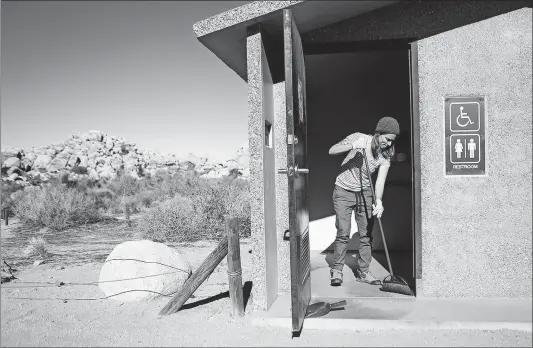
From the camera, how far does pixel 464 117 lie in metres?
4.93

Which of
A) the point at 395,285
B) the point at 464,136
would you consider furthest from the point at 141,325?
the point at 464,136

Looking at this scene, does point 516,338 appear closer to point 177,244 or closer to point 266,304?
point 266,304

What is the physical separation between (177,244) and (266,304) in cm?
632

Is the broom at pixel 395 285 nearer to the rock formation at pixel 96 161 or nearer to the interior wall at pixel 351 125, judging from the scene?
the interior wall at pixel 351 125

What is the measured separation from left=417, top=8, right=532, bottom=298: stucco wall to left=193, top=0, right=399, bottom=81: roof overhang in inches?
33.4

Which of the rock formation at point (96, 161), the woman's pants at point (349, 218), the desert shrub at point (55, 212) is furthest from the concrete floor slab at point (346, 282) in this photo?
the rock formation at point (96, 161)

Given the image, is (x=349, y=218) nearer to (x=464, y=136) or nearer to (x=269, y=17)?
(x=464, y=136)

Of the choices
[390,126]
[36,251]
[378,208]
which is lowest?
[36,251]

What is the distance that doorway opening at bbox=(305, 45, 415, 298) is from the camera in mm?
8133

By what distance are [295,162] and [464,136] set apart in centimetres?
188

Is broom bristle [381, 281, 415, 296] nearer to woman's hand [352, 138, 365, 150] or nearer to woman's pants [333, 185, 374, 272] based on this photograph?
Result: woman's pants [333, 185, 374, 272]

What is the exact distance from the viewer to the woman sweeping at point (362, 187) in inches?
216

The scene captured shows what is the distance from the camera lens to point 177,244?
11.0 metres

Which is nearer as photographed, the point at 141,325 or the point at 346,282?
the point at 141,325
